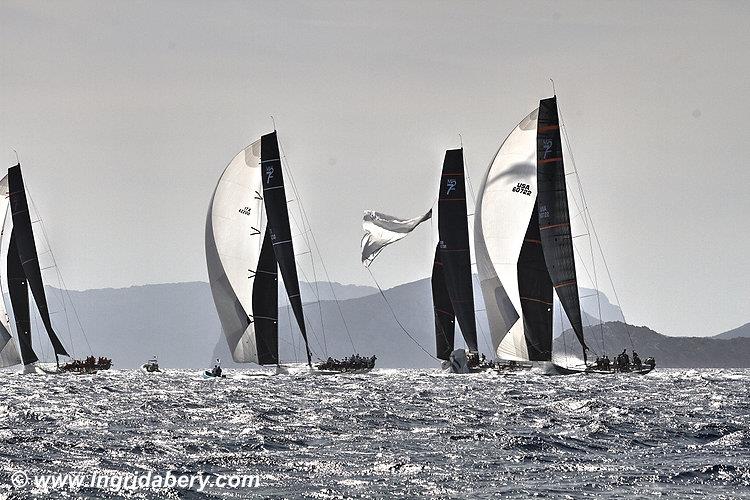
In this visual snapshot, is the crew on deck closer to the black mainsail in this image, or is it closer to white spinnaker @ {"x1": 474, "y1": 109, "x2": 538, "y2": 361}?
the black mainsail

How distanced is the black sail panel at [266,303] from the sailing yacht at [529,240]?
43.8 ft

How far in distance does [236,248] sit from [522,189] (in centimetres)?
1816

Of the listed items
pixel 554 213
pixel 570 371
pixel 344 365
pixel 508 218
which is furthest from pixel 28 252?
pixel 570 371

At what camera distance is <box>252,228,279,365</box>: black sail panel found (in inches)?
2960

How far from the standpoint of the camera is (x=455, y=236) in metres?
80.2

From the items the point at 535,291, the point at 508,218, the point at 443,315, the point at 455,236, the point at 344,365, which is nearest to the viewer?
the point at 535,291

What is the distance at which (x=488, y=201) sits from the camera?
231ft

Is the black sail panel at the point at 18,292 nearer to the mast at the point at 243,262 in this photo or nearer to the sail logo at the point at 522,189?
the mast at the point at 243,262

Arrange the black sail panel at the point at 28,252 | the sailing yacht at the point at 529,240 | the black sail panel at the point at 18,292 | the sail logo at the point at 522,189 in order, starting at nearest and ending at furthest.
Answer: the sailing yacht at the point at 529,240
the sail logo at the point at 522,189
the black sail panel at the point at 28,252
the black sail panel at the point at 18,292

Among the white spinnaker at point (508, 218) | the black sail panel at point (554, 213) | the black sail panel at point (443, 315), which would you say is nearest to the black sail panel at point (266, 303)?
the white spinnaker at point (508, 218)

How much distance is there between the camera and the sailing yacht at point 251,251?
7450 centimetres

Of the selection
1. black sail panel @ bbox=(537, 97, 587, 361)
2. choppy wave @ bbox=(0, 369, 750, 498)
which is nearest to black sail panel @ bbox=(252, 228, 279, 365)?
black sail panel @ bbox=(537, 97, 587, 361)

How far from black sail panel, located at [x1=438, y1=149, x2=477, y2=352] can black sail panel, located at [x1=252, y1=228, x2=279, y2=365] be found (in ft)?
39.1

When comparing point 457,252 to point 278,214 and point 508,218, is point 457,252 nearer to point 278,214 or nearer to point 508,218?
point 508,218
